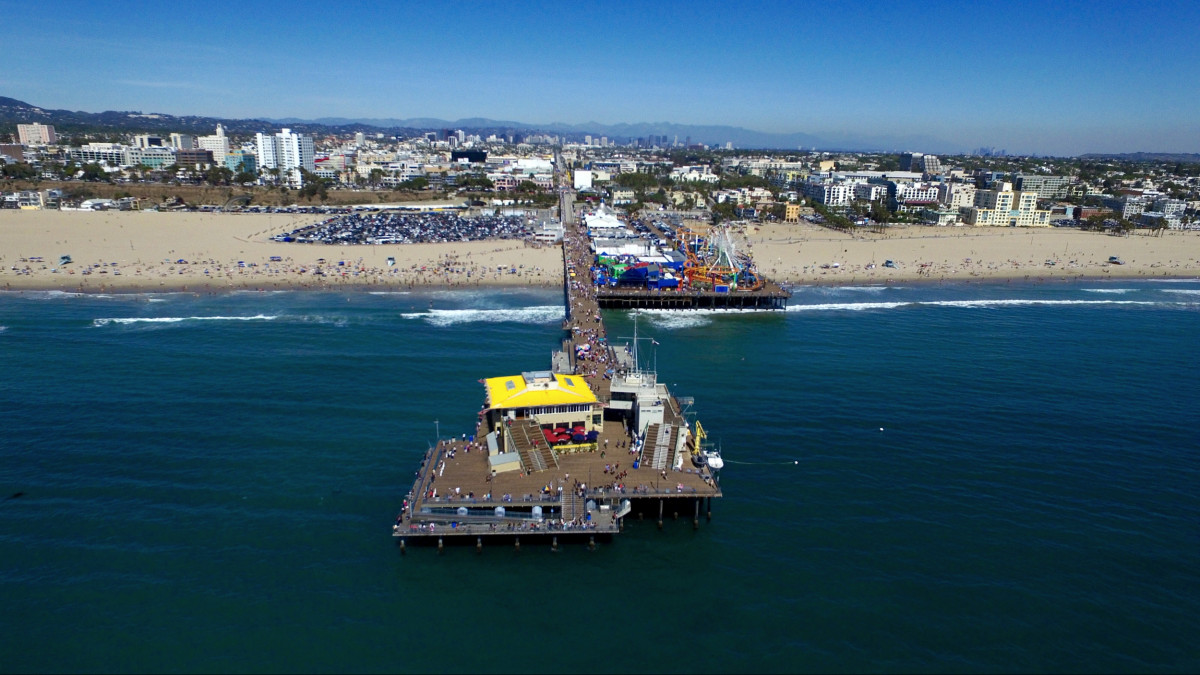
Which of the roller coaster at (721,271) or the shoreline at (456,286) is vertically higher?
the roller coaster at (721,271)

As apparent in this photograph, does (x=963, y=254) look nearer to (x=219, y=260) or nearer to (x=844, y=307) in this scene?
(x=844, y=307)

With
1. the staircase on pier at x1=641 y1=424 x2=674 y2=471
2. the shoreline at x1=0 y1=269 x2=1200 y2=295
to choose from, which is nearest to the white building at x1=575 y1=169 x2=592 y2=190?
the shoreline at x1=0 y1=269 x2=1200 y2=295

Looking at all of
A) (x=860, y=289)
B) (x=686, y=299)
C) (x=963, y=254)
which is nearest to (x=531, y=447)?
(x=686, y=299)

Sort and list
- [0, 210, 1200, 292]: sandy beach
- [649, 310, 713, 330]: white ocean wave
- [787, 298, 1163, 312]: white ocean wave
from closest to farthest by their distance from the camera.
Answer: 1. [649, 310, 713, 330]: white ocean wave
2. [787, 298, 1163, 312]: white ocean wave
3. [0, 210, 1200, 292]: sandy beach

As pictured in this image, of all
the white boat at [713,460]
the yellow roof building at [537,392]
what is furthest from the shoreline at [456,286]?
the white boat at [713,460]

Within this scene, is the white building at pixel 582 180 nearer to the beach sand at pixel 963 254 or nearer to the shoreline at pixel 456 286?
the beach sand at pixel 963 254

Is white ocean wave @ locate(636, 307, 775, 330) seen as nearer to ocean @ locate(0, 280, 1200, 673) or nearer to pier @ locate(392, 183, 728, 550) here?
ocean @ locate(0, 280, 1200, 673)

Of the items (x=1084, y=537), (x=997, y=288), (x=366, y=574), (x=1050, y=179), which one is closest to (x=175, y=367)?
(x=366, y=574)
